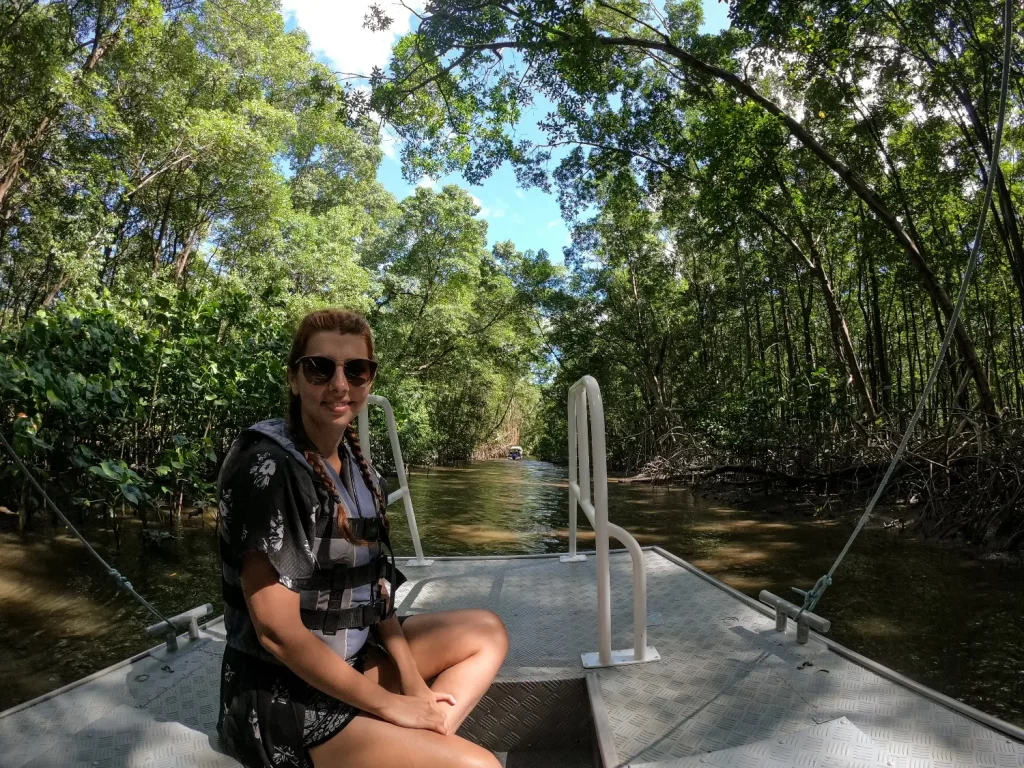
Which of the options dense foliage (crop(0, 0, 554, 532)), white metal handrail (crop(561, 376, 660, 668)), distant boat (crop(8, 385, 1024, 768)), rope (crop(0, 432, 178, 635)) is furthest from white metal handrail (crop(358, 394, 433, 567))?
dense foliage (crop(0, 0, 554, 532))

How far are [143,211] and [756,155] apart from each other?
14540 mm

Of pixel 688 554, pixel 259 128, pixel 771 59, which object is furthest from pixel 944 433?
pixel 259 128

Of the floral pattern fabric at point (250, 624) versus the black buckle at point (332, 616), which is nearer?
the floral pattern fabric at point (250, 624)

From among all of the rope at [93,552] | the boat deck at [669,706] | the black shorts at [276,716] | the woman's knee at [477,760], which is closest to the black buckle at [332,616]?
the black shorts at [276,716]

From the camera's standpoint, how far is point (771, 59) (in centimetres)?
815

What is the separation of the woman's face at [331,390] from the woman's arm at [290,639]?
369 mm

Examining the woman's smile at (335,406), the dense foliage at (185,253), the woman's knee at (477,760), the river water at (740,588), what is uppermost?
the dense foliage at (185,253)

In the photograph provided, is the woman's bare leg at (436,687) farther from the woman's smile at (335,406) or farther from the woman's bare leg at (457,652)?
the woman's smile at (335,406)

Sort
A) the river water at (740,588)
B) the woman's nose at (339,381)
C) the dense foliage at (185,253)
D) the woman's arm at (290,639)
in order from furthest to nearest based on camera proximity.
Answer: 1. the dense foliage at (185,253)
2. the river water at (740,588)
3. the woman's nose at (339,381)
4. the woman's arm at (290,639)

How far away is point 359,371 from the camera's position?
4.74ft

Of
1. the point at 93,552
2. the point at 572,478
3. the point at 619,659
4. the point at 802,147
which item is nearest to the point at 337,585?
the point at 619,659

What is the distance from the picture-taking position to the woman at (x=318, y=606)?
3.72ft

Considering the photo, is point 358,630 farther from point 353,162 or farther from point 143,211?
point 353,162

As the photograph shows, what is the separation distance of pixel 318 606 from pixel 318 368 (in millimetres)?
545
